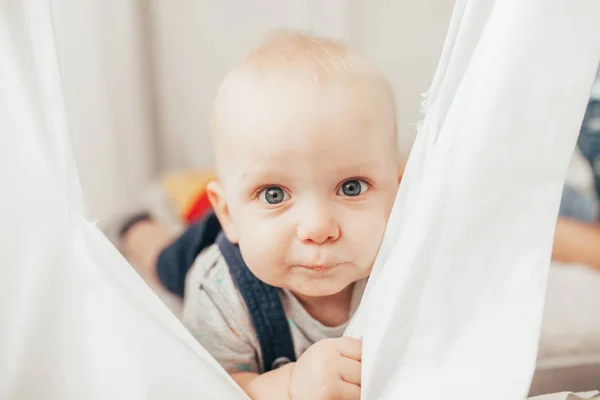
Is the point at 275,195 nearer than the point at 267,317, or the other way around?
the point at 275,195

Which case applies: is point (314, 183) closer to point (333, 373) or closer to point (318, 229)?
point (318, 229)

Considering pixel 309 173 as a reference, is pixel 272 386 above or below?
below

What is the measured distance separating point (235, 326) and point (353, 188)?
0.23 meters

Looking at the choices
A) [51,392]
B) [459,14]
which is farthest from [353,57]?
[51,392]

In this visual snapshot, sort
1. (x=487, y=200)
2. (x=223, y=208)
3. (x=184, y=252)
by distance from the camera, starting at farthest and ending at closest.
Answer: (x=184, y=252) → (x=223, y=208) → (x=487, y=200)

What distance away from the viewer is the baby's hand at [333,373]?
0.60 m

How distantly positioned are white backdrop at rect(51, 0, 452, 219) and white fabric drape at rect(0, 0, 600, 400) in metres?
0.61

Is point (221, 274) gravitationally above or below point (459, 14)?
below

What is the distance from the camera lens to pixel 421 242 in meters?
0.52

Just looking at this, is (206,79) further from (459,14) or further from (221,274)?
(459,14)

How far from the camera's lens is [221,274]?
812 mm

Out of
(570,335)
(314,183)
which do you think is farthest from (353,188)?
(570,335)

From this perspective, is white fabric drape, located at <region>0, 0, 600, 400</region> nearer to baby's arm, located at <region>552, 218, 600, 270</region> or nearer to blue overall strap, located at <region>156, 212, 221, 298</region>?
blue overall strap, located at <region>156, 212, 221, 298</region>

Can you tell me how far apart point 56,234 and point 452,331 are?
0.34 meters
